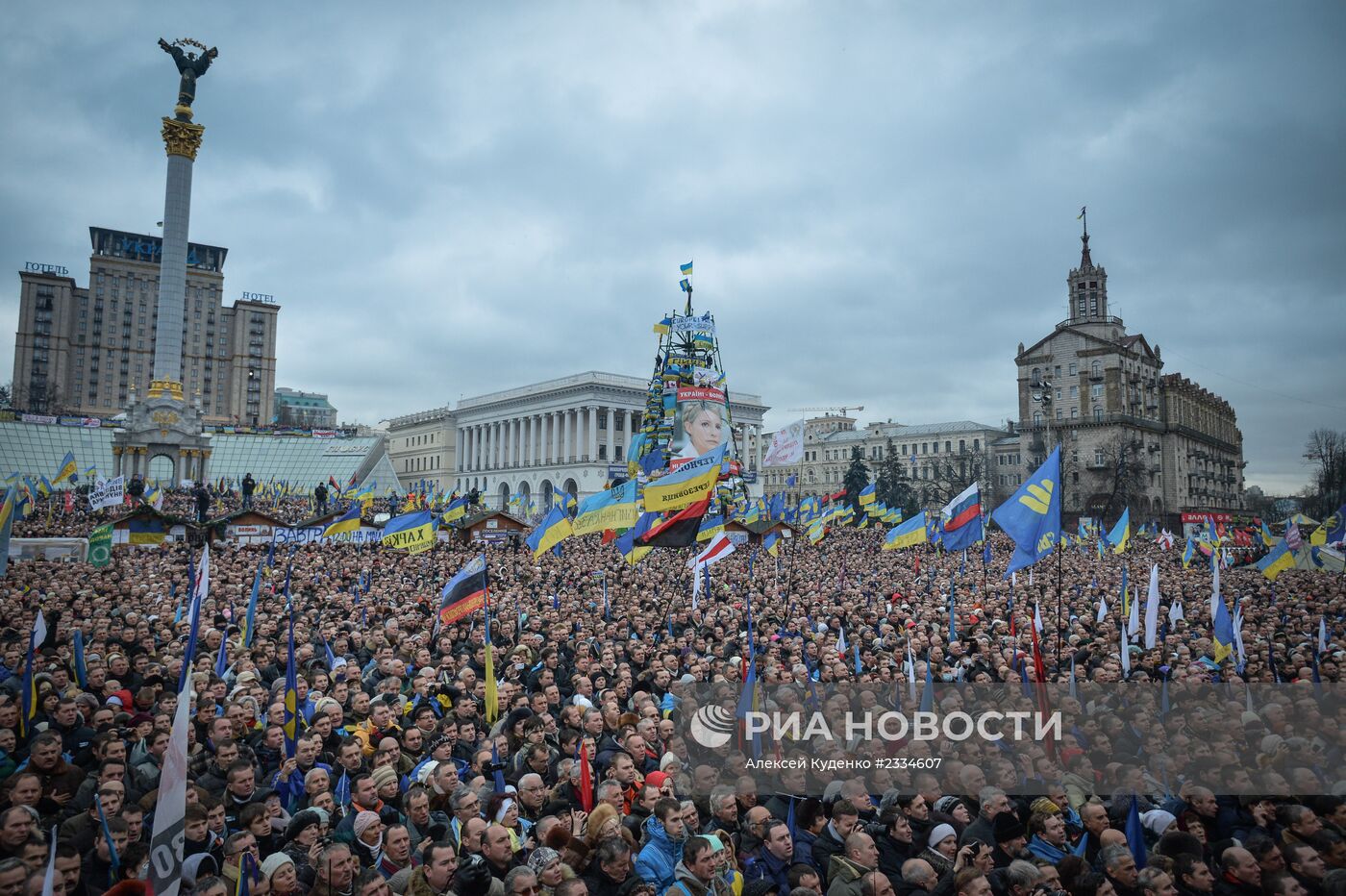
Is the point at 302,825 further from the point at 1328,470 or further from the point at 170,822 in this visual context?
the point at 1328,470

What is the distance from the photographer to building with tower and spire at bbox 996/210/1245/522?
2522 inches

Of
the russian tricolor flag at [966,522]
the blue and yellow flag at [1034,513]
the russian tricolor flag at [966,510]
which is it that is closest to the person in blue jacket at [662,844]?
the blue and yellow flag at [1034,513]

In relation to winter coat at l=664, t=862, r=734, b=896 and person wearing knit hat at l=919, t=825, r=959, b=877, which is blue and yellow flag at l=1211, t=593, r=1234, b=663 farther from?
winter coat at l=664, t=862, r=734, b=896

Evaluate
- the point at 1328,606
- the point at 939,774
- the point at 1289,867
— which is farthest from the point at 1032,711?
the point at 1328,606

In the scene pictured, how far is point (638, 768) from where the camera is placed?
6051mm

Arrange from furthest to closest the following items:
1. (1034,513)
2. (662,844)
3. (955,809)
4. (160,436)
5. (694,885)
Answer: (160,436) → (1034,513) → (955,809) → (662,844) → (694,885)

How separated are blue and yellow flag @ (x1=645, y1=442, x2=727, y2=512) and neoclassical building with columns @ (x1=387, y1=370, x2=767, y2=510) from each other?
2145 inches

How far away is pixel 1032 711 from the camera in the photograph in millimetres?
7242

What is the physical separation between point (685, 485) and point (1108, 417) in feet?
210

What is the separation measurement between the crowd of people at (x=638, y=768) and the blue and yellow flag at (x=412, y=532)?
4.03 metres

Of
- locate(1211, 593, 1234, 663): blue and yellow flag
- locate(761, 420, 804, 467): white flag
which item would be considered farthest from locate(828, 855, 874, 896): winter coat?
locate(761, 420, 804, 467): white flag

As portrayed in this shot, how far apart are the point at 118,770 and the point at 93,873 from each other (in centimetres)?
77

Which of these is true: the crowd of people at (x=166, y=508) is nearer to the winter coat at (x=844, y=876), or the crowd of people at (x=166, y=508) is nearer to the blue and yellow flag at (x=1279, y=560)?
the winter coat at (x=844, y=876)

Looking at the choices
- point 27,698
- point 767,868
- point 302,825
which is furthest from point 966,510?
point 27,698
